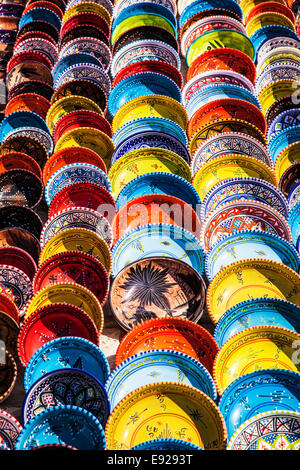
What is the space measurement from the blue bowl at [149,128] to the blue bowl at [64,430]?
2115 millimetres

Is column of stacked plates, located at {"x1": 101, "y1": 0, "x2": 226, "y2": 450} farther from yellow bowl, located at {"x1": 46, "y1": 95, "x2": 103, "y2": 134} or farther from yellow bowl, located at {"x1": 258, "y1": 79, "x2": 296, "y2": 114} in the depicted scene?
yellow bowl, located at {"x1": 258, "y1": 79, "x2": 296, "y2": 114}

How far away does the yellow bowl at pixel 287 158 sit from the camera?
3801 mm

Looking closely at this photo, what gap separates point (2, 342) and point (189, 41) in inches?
134

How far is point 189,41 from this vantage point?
5047 mm

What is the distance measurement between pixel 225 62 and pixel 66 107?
1363 mm

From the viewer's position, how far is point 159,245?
10.3ft

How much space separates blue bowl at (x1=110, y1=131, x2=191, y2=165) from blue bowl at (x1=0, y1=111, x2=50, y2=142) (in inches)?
26.4

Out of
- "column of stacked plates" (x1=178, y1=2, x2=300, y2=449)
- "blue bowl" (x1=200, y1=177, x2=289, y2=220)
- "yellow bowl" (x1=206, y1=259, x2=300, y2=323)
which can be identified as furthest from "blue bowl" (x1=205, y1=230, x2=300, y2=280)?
"blue bowl" (x1=200, y1=177, x2=289, y2=220)

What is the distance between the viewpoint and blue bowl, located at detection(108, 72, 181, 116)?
14.1ft

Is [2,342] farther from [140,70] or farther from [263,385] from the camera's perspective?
[140,70]

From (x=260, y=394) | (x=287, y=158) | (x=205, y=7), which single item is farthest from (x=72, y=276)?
(x=205, y=7)

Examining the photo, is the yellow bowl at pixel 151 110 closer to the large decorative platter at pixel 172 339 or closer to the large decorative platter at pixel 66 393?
the large decorative platter at pixel 172 339

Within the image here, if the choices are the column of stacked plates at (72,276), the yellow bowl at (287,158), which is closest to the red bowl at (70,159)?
the column of stacked plates at (72,276)
